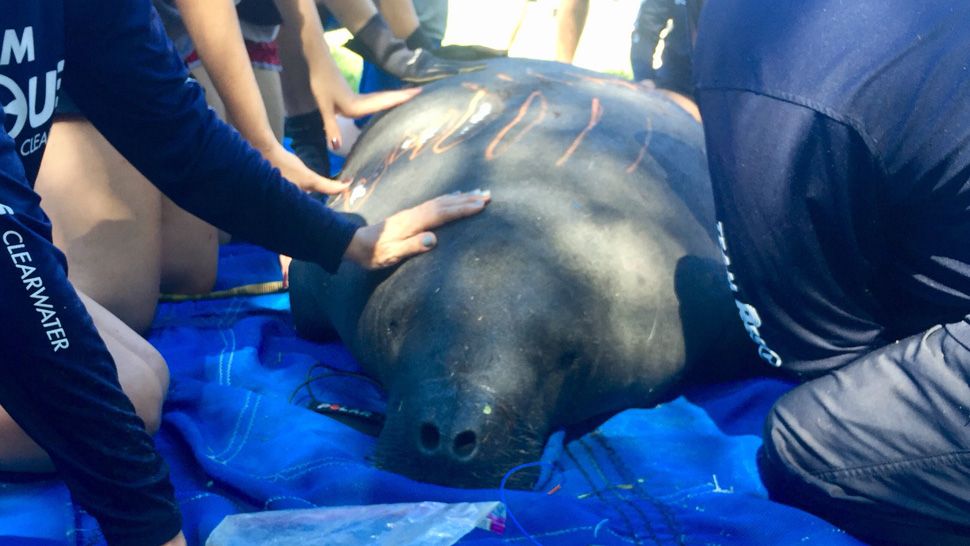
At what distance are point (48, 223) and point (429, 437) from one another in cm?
92

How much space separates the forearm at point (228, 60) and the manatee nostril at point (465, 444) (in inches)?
61.6

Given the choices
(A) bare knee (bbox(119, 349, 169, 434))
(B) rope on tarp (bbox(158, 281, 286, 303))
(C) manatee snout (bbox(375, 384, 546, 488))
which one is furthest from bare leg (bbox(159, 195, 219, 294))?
(C) manatee snout (bbox(375, 384, 546, 488))

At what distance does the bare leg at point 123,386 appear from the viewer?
2.29m

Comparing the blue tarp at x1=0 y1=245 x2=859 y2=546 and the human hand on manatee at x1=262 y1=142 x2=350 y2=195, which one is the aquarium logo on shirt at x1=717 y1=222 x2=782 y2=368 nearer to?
the blue tarp at x1=0 y1=245 x2=859 y2=546

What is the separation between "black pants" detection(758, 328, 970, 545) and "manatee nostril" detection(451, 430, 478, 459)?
0.70m

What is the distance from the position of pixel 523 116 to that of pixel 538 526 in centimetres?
150

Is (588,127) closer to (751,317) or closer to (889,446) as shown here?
(751,317)

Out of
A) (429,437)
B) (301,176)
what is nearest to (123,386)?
(429,437)

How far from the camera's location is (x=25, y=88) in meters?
2.03

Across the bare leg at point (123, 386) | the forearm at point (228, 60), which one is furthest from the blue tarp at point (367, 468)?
the forearm at point (228, 60)

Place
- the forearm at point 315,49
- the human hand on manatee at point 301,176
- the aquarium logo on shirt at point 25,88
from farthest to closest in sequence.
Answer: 1. the forearm at point 315,49
2. the human hand on manatee at point 301,176
3. the aquarium logo on shirt at point 25,88

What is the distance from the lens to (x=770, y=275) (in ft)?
7.62

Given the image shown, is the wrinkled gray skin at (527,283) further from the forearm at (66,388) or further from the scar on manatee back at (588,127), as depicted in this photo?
the forearm at (66,388)

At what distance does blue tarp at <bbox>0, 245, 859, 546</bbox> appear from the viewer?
212cm
